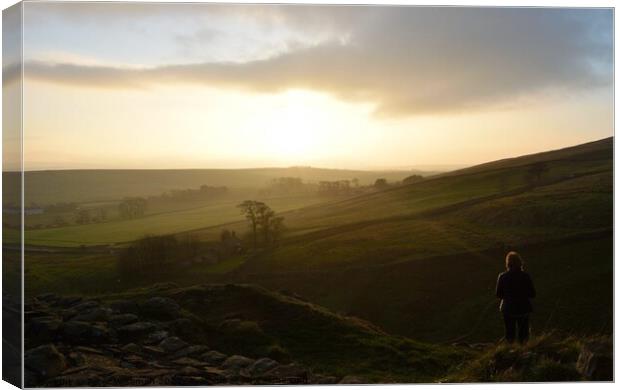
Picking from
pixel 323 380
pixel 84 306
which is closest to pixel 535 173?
pixel 323 380

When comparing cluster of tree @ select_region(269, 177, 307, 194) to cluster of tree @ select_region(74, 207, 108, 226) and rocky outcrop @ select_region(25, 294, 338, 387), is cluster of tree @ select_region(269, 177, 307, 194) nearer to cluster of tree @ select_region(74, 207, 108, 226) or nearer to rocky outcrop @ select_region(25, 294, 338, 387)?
rocky outcrop @ select_region(25, 294, 338, 387)

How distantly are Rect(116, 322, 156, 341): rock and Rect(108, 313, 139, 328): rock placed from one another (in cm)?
8

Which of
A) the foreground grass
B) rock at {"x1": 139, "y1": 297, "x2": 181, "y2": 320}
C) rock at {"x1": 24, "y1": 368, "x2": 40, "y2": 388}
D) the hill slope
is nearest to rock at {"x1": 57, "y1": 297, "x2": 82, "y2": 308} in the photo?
the hill slope

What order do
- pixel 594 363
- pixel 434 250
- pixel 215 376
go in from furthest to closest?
pixel 434 250 → pixel 594 363 → pixel 215 376

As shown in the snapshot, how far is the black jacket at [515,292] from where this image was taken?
14.4 metres

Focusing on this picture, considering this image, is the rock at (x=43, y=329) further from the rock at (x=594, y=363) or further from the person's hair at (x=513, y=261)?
the rock at (x=594, y=363)

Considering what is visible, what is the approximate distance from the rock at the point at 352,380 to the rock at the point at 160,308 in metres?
3.43

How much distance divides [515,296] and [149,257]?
7.12 meters

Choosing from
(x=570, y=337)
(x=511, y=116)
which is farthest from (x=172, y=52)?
(x=570, y=337)

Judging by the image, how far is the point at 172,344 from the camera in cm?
1455

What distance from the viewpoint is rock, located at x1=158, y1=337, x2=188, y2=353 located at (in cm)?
1452

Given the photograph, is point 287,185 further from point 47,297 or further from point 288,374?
point 47,297

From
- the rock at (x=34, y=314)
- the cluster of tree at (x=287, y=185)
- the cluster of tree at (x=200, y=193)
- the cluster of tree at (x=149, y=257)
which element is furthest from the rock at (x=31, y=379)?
the cluster of tree at (x=287, y=185)

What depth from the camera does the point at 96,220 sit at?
50.7ft
